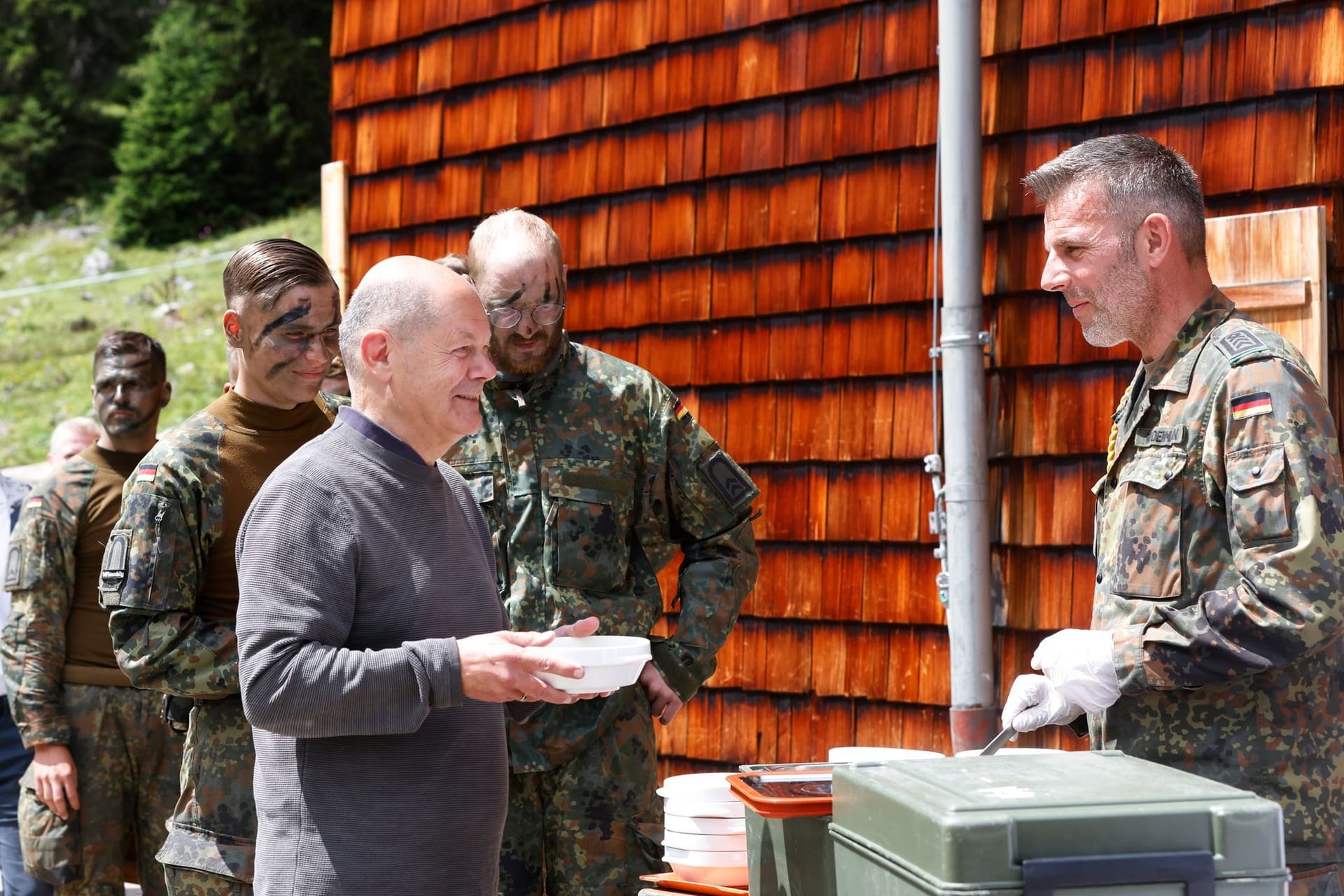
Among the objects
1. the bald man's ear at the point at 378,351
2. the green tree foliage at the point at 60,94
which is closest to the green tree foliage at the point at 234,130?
the green tree foliage at the point at 60,94

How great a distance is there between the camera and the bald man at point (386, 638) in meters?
1.97

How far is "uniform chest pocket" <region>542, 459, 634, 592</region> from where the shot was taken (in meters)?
3.09

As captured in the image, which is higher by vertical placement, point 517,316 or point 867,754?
point 517,316

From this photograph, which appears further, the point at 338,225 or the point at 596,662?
the point at 338,225

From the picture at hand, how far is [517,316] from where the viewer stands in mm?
3062

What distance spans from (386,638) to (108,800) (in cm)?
246

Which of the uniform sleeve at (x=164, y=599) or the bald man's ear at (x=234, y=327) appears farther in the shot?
the bald man's ear at (x=234, y=327)

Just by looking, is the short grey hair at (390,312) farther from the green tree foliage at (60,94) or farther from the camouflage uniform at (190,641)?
the green tree foliage at (60,94)

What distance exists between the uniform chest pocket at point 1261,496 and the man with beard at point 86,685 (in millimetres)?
3053

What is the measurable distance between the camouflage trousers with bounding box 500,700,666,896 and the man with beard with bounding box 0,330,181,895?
166 centimetres

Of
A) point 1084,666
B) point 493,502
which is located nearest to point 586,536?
point 493,502

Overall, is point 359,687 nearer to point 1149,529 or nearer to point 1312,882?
point 1149,529

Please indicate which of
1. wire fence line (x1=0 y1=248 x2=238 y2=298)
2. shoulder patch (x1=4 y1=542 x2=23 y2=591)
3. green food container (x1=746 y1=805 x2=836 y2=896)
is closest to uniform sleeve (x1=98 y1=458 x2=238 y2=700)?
green food container (x1=746 y1=805 x2=836 y2=896)

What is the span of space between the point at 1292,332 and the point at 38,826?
144 inches
